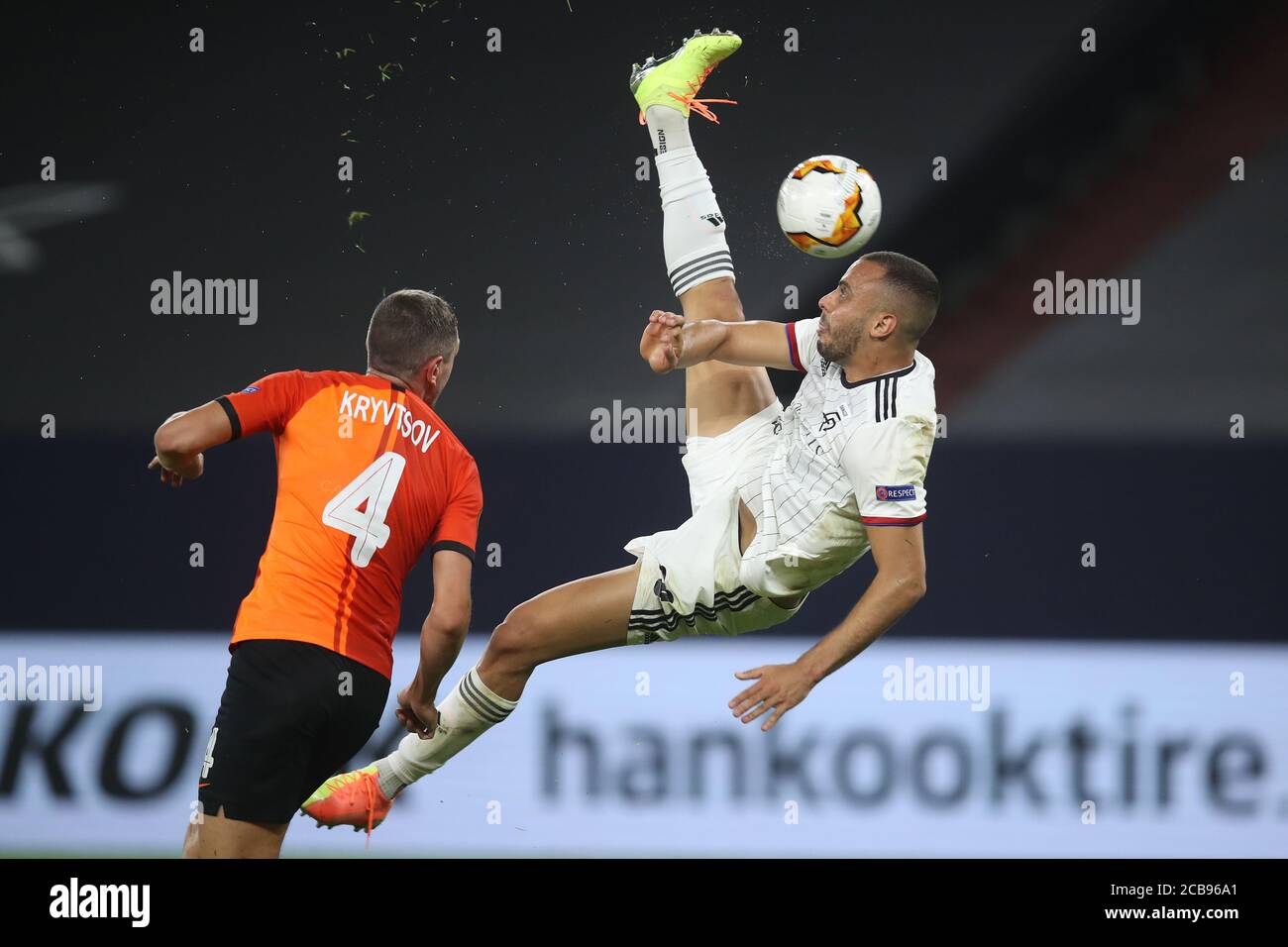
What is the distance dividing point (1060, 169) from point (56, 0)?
443 cm

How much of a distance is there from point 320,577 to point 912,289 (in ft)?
5.89

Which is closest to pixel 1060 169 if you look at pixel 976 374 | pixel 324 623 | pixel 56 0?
pixel 976 374

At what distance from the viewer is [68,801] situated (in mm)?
5773

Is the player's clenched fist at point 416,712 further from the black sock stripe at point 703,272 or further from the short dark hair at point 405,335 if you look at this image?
the black sock stripe at point 703,272

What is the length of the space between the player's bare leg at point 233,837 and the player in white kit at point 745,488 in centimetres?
57

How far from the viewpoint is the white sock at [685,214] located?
4469mm

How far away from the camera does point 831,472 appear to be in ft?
13.1

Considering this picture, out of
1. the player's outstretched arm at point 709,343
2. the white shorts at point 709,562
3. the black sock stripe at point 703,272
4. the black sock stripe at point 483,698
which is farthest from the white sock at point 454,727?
the black sock stripe at point 703,272

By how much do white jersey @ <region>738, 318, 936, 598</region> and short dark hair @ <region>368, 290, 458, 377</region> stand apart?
1.06 meters

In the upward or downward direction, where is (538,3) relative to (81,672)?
upward

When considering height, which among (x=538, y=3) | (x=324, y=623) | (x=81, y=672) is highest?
(x=538, y=3)

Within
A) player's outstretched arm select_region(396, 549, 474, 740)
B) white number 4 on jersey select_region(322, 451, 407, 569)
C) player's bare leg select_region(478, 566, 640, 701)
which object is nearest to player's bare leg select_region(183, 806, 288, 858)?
player's outstretched arm select_region(396, 549, 474, 740)

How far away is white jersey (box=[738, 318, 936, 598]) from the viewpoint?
150 inches

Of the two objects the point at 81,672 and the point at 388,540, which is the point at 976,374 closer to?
the point at 388,540
